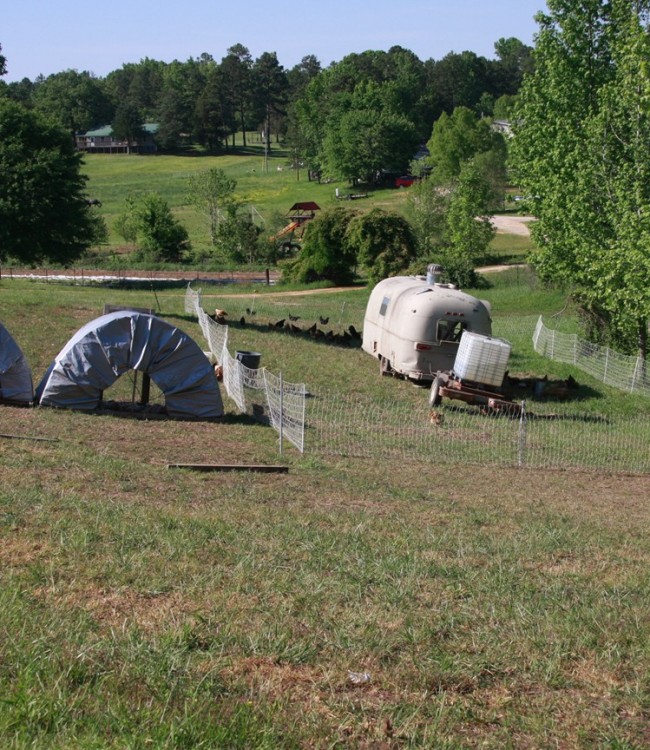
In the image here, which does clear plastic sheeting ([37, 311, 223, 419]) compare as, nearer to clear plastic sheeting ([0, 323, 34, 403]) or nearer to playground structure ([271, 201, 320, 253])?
clear plastic sheeting ([0, 323, 34, 403])

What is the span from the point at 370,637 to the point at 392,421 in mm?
15090

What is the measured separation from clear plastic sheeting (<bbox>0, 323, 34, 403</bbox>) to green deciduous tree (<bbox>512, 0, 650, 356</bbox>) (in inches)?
580

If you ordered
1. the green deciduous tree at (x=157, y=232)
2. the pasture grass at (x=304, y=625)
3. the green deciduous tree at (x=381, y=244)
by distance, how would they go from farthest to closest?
the green deciduous tree at (x=157, y=232) → the green deciduous tree at (x=381, y=244) → the pasture grass at (x=304, y=625)

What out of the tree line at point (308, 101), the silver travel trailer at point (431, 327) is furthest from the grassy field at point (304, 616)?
the tree line at point (308, 101)

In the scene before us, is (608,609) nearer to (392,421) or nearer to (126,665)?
(126,665)

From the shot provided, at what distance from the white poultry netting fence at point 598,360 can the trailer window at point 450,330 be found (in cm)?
528

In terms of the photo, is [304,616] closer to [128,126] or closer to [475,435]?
[475,435]

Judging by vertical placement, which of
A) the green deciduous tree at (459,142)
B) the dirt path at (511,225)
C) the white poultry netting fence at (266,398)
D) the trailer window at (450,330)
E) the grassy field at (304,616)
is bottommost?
the dirt path at (511,225)

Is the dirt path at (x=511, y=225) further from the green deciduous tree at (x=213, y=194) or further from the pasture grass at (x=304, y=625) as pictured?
the pasture grass at (x=304, y=625)

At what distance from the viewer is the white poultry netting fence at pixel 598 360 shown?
27.0 meters

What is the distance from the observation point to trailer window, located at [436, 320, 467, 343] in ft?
82.0

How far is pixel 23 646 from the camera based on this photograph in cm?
559

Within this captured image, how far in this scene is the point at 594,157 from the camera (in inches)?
1148

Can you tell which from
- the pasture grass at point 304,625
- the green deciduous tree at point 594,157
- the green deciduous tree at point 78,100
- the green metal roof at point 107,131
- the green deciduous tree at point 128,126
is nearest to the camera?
the pasture grass at point 304,625
